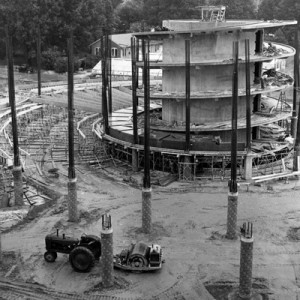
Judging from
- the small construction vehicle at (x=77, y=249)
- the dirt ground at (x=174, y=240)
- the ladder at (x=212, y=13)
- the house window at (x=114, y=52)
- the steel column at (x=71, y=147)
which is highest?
the ladder at (x=212, y=13)

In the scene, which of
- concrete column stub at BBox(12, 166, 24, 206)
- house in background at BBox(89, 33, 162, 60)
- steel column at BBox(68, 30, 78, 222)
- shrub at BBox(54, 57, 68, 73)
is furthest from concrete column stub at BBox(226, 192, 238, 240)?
house in background at BBox(89, 33, 162, 60)

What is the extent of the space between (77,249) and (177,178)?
18691 millimetres

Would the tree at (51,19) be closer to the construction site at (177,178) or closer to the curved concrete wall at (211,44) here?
the construction site at (177,178)

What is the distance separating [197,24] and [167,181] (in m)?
14.8

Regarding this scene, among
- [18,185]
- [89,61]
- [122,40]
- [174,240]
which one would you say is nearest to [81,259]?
[174,240]

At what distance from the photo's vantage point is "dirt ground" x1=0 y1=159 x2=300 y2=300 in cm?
2508

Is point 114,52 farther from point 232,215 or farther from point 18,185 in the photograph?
point 232,215

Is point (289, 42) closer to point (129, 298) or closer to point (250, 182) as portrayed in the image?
point (250, 182)

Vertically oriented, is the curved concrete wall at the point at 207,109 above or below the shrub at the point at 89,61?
below

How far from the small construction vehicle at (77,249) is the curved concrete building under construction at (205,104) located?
17.4 metres

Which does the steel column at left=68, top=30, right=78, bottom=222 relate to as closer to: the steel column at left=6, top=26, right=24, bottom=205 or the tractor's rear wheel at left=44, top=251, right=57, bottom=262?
the steel column at left=6, top=26, right=24, bottom=205

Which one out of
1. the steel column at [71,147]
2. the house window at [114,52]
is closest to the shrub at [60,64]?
the house window at [114,52]

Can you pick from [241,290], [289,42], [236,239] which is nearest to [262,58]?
[236,239]

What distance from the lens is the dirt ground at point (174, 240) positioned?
25.1m
